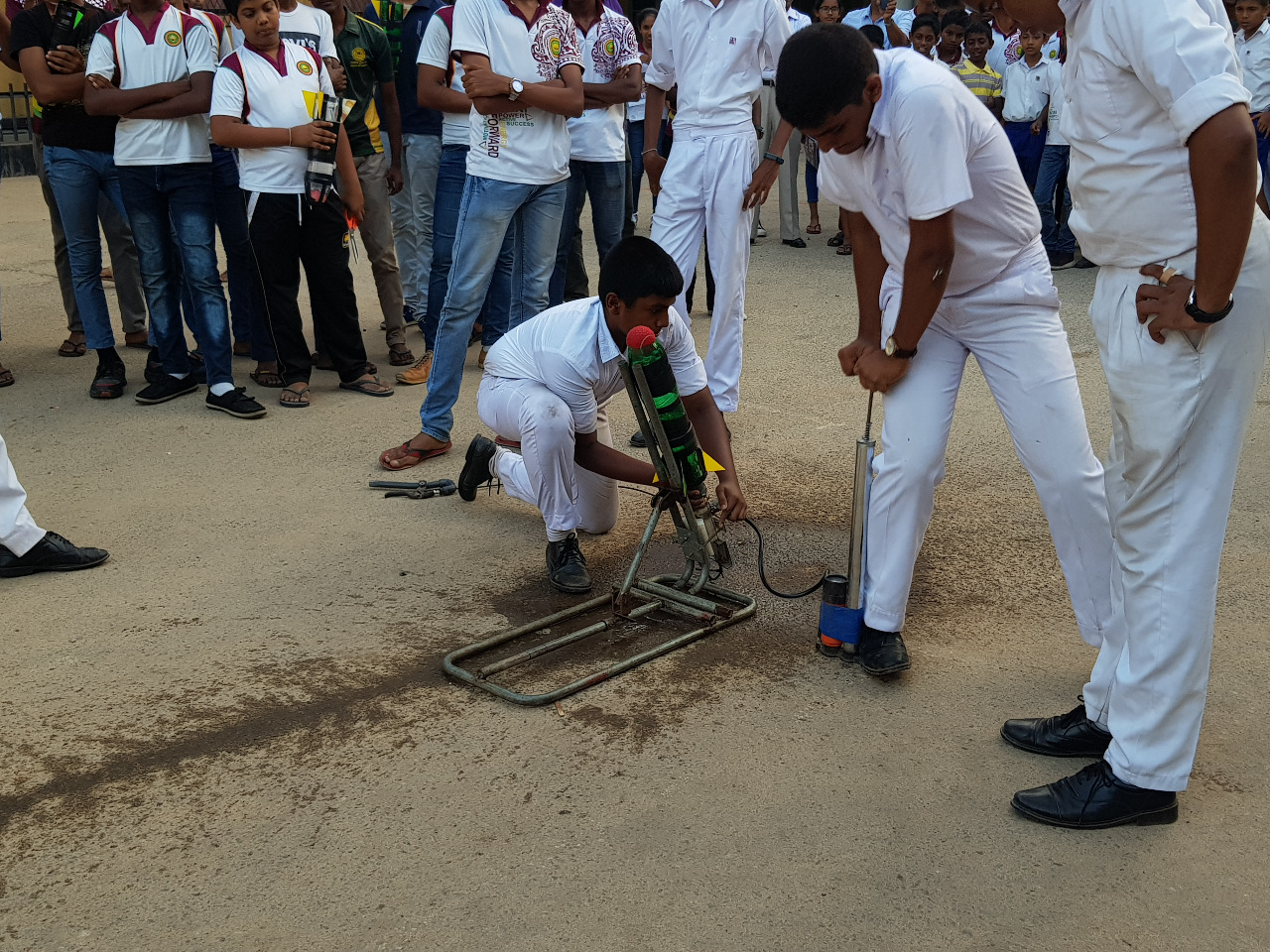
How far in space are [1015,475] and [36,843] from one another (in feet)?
12.4

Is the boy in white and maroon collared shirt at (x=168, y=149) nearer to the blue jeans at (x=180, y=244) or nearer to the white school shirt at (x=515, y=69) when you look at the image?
the blue jeans at (x=180, y=244)

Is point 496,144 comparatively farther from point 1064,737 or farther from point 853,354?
point 1064,737

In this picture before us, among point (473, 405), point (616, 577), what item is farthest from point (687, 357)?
point (473, 405)

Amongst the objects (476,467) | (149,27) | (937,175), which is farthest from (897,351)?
(149,27)

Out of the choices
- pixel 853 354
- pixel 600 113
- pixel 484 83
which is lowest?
pixel 853 354

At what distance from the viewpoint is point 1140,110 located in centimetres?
235

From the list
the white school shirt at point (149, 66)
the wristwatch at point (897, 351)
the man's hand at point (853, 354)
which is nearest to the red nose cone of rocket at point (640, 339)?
the man's hand at point (853, 354)

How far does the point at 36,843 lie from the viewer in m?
2.61

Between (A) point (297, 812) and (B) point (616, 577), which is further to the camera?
(B) point (616, 577)

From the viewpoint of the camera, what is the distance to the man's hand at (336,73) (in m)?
5.92

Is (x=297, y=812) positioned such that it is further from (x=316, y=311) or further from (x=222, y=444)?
(x=316, y=311)

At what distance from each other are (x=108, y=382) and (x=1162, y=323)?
525 cm

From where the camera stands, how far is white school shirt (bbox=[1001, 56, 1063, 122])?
938 centimetres

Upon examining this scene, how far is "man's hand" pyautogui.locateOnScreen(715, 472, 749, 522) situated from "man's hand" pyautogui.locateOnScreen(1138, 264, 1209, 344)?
1474mm
